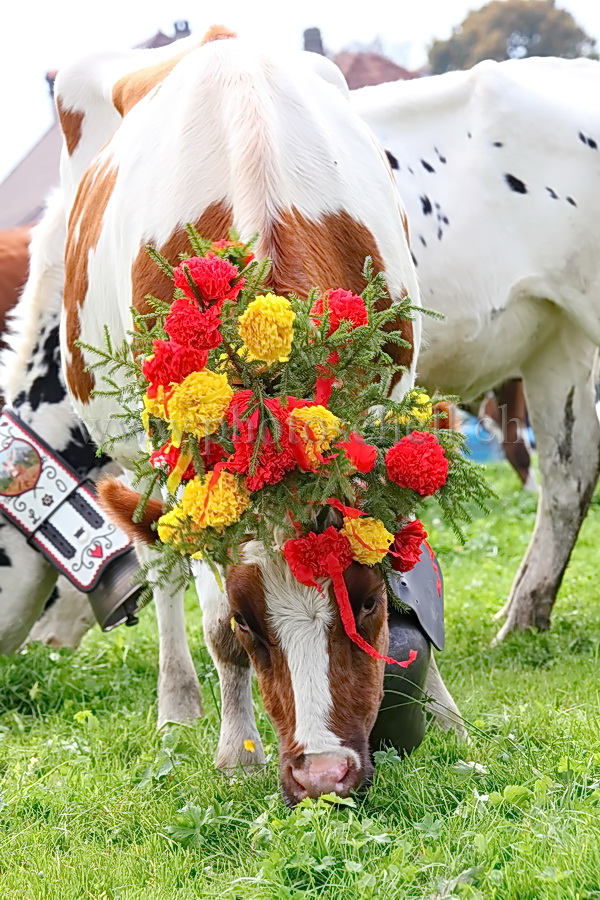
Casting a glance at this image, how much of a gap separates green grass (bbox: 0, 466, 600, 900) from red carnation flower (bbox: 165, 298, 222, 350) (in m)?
1.10

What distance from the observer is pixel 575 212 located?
16.9 feet

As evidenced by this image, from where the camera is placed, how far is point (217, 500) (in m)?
2.79

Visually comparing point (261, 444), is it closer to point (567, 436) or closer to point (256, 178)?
point (256, 178)

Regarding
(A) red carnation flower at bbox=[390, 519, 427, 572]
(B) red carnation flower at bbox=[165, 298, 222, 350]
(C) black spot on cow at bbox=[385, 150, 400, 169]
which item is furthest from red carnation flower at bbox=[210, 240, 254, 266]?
(C) black spot on cow at bbox=[385, 150, 400, 169]

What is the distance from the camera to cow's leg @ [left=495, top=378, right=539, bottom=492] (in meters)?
11.7

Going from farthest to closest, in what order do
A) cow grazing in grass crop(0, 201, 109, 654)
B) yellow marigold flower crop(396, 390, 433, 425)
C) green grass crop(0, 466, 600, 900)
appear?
cow grazing in grass crop(0, 201, 109, 654)
yellow marigold flower crop(396, 390, 433, 425)
green grass crop(0, 466, 600, 900)

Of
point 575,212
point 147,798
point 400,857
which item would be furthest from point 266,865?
point 575,212

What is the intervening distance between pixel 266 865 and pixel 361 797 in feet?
1.29

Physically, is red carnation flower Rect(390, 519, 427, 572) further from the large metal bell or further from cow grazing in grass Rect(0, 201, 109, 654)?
cow grazing in grass Rect(0, 201, 109, 654)

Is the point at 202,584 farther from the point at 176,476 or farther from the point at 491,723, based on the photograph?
the point at 491,723

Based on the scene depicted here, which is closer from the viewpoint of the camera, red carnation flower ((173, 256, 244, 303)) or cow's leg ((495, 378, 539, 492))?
red carnation flower ((173, 256, 244, 303))

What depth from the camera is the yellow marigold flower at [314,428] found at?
8.95ft

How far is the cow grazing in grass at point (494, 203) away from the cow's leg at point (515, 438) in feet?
20.6

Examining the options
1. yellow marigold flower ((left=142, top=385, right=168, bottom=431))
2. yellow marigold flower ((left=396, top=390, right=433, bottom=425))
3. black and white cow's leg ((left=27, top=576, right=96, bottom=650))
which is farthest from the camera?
black and white cow's leg ((left=27, top=576, right=96, bottom=650))
